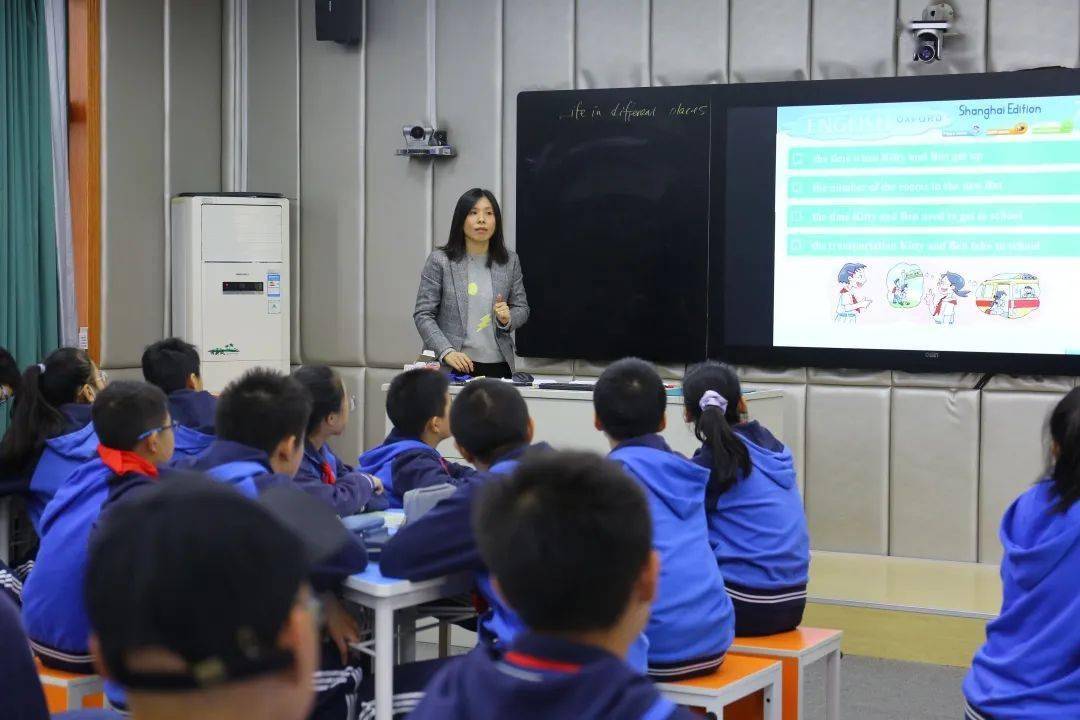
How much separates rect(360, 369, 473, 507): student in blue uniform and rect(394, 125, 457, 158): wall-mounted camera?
3.25m

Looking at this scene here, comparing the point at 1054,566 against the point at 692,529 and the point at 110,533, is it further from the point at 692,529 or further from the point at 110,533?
the point at 110,533

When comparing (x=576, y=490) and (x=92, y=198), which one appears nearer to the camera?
(x=576, y=490)

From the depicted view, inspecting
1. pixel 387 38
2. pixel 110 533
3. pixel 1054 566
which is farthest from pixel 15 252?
pixel 110 533

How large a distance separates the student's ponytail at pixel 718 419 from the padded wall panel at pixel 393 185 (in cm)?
340

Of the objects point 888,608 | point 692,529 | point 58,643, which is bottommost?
point 888,608

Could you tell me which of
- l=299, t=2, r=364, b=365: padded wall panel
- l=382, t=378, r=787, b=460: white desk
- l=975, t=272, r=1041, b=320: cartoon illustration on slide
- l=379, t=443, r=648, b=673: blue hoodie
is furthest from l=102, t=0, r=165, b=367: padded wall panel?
l=379, t=443, r=648, b=673: blue hoodie

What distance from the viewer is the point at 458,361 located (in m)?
5.24

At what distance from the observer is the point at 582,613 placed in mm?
1213

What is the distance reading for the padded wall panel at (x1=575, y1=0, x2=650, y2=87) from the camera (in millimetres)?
5973

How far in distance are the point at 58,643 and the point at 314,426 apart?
2.59 feet

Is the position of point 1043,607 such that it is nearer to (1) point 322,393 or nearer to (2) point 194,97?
(1) point 322,393

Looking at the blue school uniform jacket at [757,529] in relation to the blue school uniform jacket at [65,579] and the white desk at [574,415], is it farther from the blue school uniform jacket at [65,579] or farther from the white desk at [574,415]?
the white desk at [574,415]

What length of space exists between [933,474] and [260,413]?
3.72 m

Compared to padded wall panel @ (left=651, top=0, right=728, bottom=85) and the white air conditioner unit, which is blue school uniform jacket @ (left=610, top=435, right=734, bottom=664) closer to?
padded wall panel @ (left=651, top=0, right=728, bottom=85)
